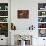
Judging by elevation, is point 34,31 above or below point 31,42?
above

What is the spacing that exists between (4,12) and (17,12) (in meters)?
0.71

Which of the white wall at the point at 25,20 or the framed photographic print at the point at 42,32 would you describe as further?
the framed photographic print at the point at 42,32

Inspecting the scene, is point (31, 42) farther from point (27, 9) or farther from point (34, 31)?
point (27, 9)

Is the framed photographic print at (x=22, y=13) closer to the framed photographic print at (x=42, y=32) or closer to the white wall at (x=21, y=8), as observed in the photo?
the white wall at (x=21, y=8)

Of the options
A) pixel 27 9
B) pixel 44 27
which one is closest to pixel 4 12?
pixel 27 9

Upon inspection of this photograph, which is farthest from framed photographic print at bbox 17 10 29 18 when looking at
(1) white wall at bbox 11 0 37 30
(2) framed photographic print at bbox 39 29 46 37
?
(2) framed photographic print at bbox 39 29 46 37

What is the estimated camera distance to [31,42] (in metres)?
6.12

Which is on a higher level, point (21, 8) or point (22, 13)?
point (21, 8)

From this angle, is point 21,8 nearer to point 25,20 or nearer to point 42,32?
point 25,20

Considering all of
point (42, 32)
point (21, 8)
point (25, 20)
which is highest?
point (21, 8)

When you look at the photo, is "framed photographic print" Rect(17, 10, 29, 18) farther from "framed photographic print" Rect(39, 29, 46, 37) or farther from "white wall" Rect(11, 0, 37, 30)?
"framed photographic print" Rect(39, 29, 46, 37)

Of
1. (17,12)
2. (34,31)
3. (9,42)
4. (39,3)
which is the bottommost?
(9,42)

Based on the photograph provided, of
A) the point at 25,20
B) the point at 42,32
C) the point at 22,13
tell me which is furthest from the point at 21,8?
the point at 42,32

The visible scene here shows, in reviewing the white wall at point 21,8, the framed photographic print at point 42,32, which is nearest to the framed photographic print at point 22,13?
the white wall at point 21,8
